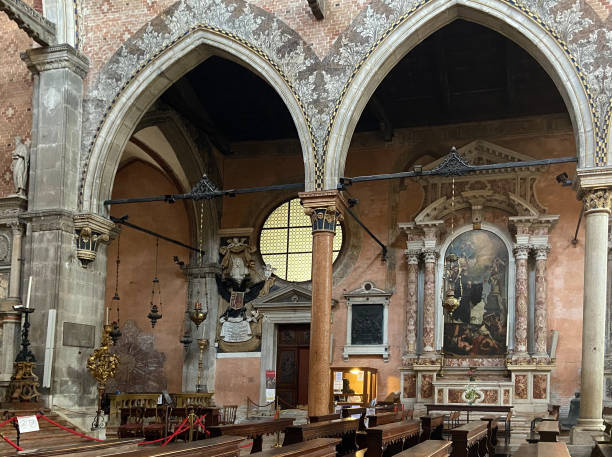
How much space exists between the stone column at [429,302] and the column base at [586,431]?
6.05 metres

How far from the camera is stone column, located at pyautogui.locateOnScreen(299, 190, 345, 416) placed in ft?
45.6

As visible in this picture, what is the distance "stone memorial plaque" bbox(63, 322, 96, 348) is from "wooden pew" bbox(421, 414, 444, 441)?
7.01m

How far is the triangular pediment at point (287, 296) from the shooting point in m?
19.5

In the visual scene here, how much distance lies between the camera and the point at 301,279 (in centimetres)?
2017

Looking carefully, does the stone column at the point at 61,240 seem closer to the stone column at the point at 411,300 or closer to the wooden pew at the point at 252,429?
the wooden pew at the point at 252,429

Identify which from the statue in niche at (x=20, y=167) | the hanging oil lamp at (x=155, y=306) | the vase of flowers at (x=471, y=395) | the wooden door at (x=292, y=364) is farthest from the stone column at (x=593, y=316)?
the statue in niche at (x=20, y=167)

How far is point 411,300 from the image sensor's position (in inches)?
738

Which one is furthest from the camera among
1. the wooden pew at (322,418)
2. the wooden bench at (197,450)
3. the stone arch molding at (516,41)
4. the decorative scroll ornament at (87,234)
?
the decorative scroll ornament at (87,234)

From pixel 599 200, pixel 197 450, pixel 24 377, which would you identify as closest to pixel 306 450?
pixel 197 450

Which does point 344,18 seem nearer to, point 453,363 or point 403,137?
point 403,137

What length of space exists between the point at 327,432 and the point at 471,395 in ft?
29.6

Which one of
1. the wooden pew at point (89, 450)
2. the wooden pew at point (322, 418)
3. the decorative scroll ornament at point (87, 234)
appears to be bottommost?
the wooden pew at point (322, 418)

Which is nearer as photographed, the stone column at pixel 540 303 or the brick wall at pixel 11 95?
the brick wall at pixel 11 95

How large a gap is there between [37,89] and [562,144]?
11.2 metres
